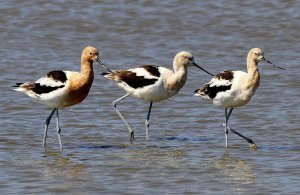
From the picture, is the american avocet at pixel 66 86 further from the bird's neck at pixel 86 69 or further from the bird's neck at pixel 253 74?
the bird's neck at pixel 253 74

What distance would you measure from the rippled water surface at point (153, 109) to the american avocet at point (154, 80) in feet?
1.56

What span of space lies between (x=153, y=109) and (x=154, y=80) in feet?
4.88

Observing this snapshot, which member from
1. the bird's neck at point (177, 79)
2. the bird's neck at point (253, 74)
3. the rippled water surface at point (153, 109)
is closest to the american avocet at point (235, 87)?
the bird's neck at point (253, 74)

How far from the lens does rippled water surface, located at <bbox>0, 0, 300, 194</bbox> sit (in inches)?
375

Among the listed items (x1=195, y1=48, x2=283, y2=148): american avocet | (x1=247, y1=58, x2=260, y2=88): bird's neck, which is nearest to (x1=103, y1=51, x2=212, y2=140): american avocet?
(x1=195, y1=48, x2=283, y2=148): american avocet

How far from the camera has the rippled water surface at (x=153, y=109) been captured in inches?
375

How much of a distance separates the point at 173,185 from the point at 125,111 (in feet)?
13.8

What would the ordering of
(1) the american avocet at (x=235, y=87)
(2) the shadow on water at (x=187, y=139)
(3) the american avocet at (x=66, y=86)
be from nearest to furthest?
(3) the american avocet at (x=66, y=86)
(1) the american avocet at (x=235, y=87)
(2) the shadow on water at (x=187, y=139)

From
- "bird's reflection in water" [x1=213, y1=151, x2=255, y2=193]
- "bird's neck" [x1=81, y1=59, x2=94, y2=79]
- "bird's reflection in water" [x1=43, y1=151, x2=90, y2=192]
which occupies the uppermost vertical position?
"bird's neck" [x1=81, y1=59, x2=94, y2=79]

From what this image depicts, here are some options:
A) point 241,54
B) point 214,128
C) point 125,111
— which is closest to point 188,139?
point 214,128

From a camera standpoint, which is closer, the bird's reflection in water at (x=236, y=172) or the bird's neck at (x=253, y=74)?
the bird's reflection in water at (x=236, y=172)

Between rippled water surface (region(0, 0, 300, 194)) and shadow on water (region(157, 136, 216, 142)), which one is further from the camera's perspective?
shadow on water (region(157, 136, 216, 142))

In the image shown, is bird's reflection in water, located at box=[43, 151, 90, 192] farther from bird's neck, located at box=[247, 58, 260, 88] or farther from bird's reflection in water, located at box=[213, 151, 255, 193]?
bird's neck, located at box=[247, 58, 260, 88]

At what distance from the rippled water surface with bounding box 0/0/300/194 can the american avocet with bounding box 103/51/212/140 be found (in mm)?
474
